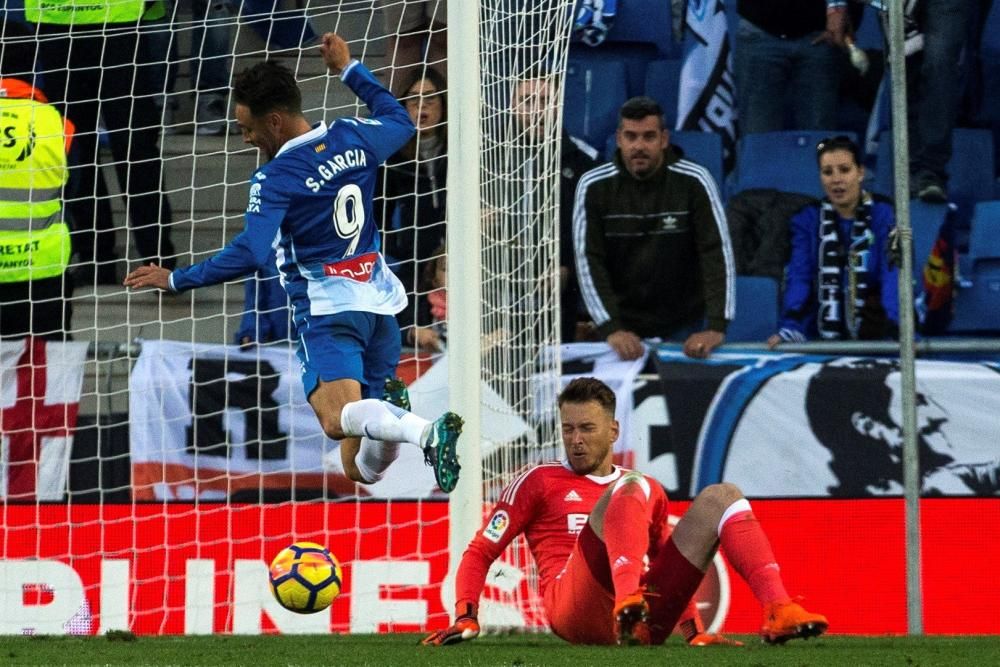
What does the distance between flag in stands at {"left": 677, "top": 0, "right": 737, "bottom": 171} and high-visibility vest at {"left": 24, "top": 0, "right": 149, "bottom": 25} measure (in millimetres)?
2993

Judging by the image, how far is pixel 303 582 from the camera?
529 cm

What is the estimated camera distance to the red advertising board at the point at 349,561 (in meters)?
7.20

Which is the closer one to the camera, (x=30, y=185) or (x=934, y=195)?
(x=30, y=185)

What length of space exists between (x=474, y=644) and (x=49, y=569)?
258 centimetres

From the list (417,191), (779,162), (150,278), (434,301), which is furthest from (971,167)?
(150,278)

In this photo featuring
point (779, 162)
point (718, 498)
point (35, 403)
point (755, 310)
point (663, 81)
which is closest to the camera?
point (718, 498)

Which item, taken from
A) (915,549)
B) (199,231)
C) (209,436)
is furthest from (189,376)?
(915,549)

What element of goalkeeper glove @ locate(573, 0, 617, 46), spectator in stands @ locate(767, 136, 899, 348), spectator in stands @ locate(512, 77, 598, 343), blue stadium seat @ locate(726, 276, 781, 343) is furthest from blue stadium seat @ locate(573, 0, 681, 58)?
blue stadium seat @ locate(726, 276, 781, 343)

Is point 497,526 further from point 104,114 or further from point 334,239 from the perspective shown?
point 104,114

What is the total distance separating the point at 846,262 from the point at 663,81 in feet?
5.73

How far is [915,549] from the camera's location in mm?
6398

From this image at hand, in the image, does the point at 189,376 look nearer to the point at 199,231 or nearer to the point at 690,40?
the point at 199,231

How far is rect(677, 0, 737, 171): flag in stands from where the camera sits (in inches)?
348

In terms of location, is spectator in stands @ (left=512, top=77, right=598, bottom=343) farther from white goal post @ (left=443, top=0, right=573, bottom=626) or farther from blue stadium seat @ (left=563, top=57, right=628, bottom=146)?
white goal post @ (left=443, top=0, right=573, bottom=626)
